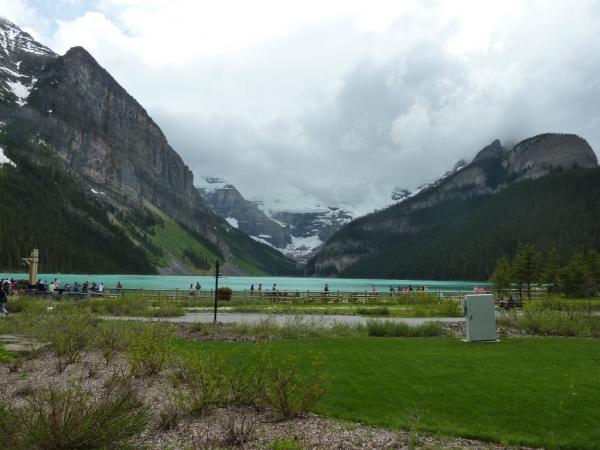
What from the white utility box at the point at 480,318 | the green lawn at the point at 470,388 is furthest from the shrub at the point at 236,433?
the white utility box at the point at 480,318

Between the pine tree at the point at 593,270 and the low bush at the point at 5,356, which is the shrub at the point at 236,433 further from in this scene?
the pine tree at the point at 593,270

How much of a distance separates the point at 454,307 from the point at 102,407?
29.9 metres

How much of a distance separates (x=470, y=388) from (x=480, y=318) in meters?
8.19

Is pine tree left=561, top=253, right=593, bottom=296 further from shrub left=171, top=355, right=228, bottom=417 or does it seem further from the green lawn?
shrub left=171, top=355, right=228, bottom=417

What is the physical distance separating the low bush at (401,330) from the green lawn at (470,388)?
4.27 meters

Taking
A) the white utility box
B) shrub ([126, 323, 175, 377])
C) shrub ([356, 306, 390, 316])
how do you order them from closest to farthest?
shrub ([126, 323, 175, 377])
the white utility box
shrub ([356, 306, 390, 316])

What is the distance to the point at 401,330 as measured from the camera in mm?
21094

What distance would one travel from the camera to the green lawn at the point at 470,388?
8148 millimetres

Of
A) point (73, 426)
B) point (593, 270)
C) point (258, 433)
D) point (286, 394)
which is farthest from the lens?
point (593, 270)

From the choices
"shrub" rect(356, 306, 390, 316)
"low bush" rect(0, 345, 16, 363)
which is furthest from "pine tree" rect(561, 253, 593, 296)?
"low bush" rect(0, 345, 16, 363)

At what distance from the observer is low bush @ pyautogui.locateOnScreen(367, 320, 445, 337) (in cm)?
2095

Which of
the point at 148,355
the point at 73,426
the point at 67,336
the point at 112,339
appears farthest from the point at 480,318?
the point at 73,426

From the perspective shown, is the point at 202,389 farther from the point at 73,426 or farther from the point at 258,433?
the point at 73,426

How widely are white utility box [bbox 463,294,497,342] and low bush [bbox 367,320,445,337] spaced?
2987 millimetres
